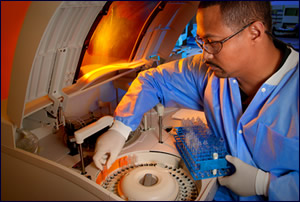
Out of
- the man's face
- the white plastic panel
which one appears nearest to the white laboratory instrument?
the white plastic panel

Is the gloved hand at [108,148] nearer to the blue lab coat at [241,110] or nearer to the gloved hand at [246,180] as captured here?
the blue lab coat at [241,110]

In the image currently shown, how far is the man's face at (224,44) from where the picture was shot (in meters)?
1.15

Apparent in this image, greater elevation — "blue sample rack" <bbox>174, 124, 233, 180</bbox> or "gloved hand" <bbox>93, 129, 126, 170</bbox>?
"gloved hand" <bbox>93, 129, 126, 170</bbox>

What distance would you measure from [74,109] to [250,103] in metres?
1.14

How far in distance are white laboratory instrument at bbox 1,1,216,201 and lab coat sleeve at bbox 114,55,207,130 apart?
12 centimetres

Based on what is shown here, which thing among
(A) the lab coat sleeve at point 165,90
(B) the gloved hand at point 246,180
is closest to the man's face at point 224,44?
(A) the lab coat sleeve at point 165,90

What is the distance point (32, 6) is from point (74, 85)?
45 centimetres

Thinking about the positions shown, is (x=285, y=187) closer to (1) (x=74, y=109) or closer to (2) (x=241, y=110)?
(2) (x=241, y=110)

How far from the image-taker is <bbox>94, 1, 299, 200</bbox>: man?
108 cm

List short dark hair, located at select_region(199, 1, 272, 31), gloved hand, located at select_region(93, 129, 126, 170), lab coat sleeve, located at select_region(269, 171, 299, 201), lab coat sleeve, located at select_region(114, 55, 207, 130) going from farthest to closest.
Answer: lab coat sleeve, located at select_region(114, 55, 207, 130)
gloved hand, located at select_region(93, 129, 126, 170)
short dark hair, located at select_region(199, 1, 272, 31)
lab coat sleeve, located at select_region(269, 171, 299, 201)

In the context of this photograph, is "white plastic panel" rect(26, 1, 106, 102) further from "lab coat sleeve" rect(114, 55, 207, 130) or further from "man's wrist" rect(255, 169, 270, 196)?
"man's wrist" rect(255, 169, 270, 196)

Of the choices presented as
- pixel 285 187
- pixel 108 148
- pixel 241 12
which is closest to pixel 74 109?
pixel 108 148

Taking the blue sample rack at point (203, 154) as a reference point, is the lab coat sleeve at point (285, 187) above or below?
below

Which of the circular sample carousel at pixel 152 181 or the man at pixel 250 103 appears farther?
the circular sample carousel at pixel 152 181
